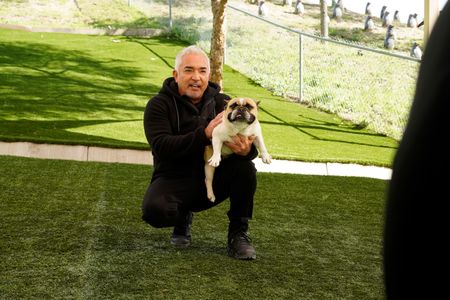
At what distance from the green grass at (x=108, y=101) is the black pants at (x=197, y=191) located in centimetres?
400

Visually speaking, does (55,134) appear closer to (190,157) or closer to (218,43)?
(218,43)

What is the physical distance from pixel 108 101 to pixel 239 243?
819cm

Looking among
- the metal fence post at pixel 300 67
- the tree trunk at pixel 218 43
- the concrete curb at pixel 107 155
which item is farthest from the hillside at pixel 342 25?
the concrete curb at pixel 107 155

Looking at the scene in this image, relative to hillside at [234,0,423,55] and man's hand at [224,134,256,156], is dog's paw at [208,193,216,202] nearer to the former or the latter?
man's hand at [224,134,256,156]

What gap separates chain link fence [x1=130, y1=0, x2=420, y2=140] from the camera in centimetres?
1246

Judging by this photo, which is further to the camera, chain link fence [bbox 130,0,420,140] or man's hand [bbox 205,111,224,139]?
chain link fence [bbox 130,0,420,140]

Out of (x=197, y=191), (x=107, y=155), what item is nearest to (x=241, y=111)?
(x=197, y=191)

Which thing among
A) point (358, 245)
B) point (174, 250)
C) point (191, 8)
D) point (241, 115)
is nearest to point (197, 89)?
point (241, 115)

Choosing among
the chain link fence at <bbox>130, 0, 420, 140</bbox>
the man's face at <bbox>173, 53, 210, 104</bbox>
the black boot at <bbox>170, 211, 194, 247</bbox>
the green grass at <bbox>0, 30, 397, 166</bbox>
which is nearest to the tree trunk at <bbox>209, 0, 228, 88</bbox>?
the green grass at <bbox>0, 30, 397, 166</bbox>

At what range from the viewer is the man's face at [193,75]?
441 centimetres

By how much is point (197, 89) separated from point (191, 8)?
52.0 feet

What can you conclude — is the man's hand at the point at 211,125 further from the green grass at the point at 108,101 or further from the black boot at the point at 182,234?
the green grass at the point at 108,101

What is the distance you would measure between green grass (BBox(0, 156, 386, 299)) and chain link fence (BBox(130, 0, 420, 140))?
4992 mm

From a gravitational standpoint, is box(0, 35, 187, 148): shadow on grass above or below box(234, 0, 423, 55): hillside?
above
